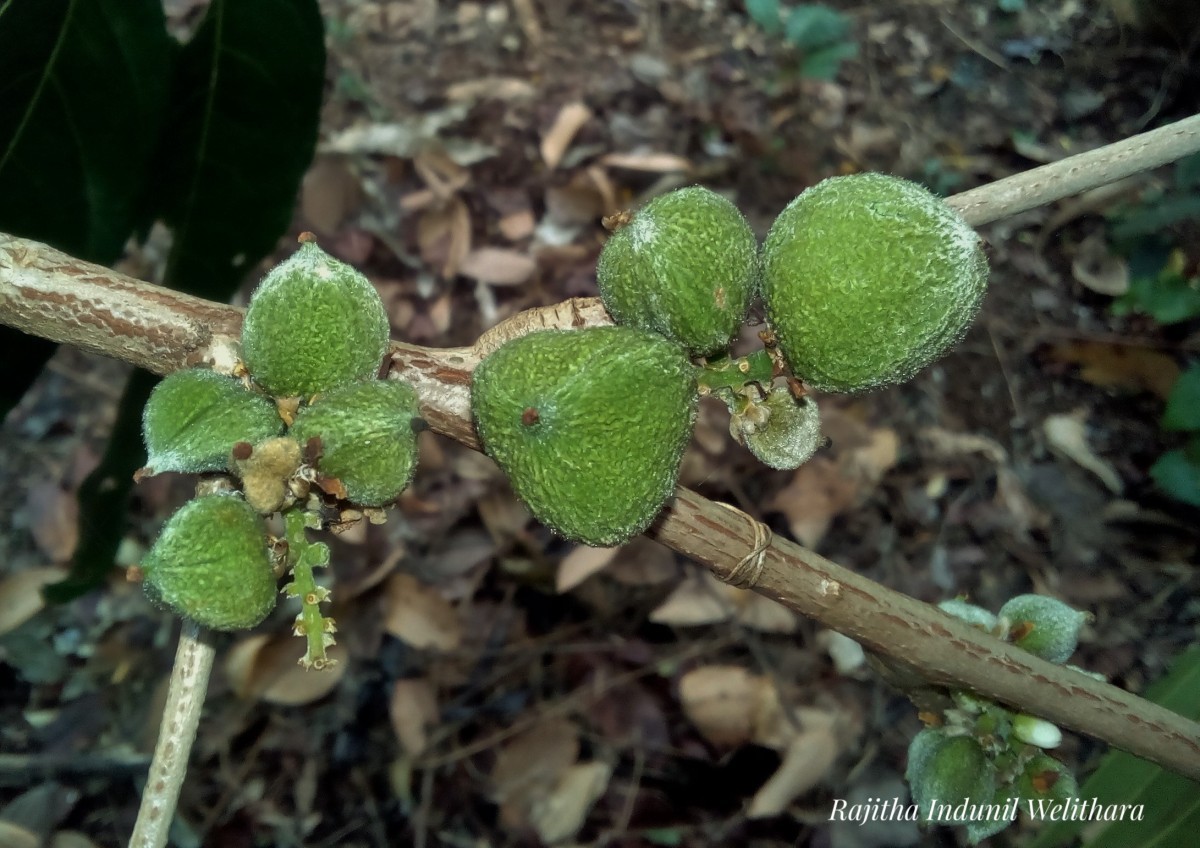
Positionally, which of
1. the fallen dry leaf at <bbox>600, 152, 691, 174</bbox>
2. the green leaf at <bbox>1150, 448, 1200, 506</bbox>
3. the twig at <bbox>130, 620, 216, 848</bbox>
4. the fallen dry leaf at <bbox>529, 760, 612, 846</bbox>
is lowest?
the fallen dry leaf at <bbox>529, 760, 612, 846</bbox>

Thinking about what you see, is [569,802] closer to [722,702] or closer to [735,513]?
[722,702]

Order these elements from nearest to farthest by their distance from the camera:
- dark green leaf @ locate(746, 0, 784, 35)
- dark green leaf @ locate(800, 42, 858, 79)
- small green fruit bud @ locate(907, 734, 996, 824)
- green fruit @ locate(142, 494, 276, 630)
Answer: green fruit @ locate(142, 494, 276, 630) < small green fruit bud @ locate(907, 734, 996, 824) < dark green leaf @ locate(800, 42, 858, 79) < dark green leaf @ locate(746, 0, 784, 35)

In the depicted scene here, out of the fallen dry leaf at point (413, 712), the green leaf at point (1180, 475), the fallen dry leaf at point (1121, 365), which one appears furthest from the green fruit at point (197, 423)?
the fallen dry leaf at point (1121, 365)

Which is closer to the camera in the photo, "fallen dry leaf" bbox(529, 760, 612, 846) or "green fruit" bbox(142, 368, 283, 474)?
"green fruit" bbox(142, 368, 283, 474)

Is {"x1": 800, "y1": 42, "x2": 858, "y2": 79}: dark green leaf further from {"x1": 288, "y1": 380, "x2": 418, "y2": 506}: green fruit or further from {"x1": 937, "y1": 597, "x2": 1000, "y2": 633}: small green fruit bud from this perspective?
{"x1": 288, "y1": 380, "x2": 418, "y2": 506}: green fruit

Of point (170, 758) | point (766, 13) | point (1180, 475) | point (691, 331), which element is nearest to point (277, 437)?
point (170, 758)

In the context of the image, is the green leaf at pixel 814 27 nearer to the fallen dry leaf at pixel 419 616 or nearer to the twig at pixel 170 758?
the fallen dry leaf at pixel 419 616

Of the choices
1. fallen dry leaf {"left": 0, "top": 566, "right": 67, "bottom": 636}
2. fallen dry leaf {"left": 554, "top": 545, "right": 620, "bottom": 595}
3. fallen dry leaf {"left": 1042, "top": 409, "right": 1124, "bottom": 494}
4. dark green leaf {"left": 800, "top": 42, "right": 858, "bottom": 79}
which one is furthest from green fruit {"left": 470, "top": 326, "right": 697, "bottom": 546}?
dark green leaf {"left": 800, "top": 42, "right": 858, "bottom": 79}
